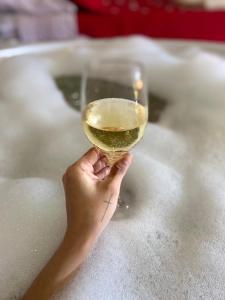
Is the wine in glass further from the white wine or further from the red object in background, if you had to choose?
the red object in background

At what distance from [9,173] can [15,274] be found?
0.93 feet

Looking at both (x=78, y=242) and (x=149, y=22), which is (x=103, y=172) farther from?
(x=149, y=22)

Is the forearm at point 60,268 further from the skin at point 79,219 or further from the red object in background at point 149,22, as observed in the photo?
the red object in background at point 149,22

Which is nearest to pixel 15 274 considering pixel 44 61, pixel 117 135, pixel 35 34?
pixel 117 135

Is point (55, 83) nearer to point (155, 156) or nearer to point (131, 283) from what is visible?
point (155, 156)

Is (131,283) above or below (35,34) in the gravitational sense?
above

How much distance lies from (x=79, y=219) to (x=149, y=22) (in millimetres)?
1245

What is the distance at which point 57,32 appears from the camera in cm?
172

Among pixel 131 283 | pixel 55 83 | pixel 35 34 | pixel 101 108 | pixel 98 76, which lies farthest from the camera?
pixel 35 34

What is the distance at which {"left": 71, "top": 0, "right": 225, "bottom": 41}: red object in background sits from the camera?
1635 mm

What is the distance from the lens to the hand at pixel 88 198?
63 centimetres

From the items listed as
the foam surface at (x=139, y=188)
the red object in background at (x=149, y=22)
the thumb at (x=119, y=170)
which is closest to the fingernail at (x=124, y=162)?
the thumb at (x=119, y=170)

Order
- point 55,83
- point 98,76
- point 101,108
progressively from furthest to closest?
point 55,83 < point 98,76 < point 101,108

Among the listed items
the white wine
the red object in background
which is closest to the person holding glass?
the white wine
